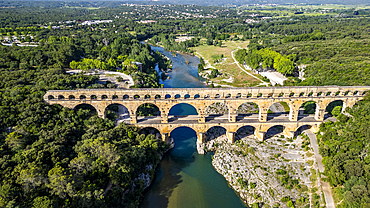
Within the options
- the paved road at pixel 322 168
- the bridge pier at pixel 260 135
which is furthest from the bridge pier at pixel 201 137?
the paved road at pixel 322 168

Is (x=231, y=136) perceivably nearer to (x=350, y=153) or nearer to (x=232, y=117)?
(x=232, y=117)

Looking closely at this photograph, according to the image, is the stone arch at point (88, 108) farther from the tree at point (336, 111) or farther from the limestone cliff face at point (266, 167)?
the tree at point (336, 111)

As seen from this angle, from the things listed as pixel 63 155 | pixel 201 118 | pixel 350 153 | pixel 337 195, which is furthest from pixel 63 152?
pixel 350 153

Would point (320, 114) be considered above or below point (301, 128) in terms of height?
A: above

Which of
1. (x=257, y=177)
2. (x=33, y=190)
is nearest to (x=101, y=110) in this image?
(x=33, y=190)

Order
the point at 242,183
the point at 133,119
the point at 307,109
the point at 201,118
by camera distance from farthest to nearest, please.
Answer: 1. the point at 307,109
2. the point at 133,119
3. the point at 201,118
4. the point at 242,183

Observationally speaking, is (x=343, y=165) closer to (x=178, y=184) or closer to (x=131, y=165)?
(x=178, y=184)

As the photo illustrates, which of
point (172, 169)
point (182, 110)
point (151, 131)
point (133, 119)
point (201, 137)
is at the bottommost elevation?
point (172, 169)
